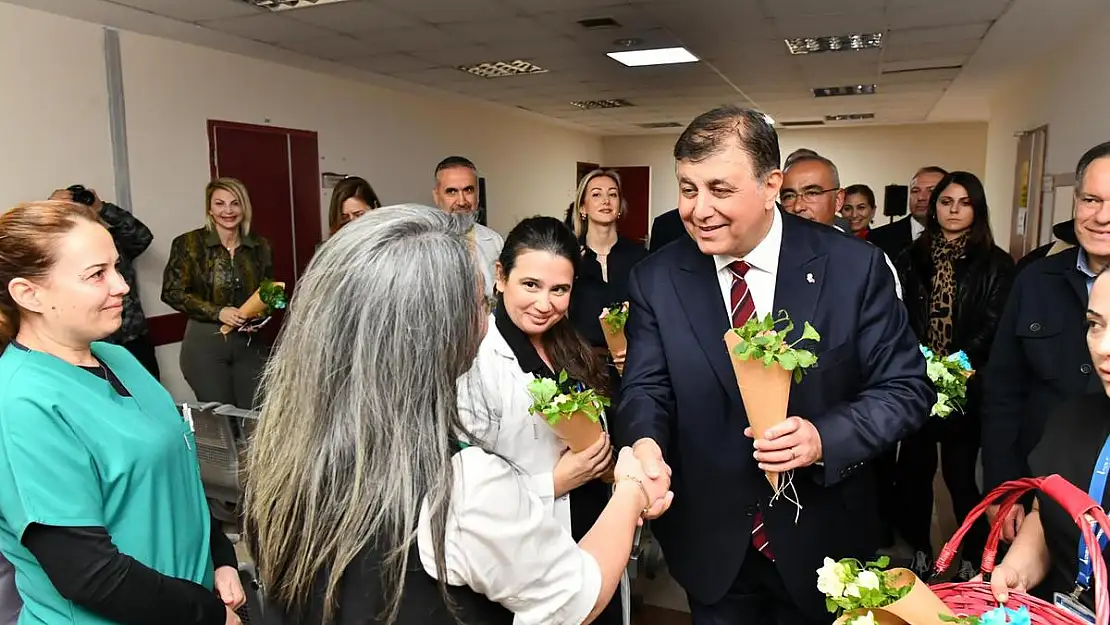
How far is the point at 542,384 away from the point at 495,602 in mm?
737

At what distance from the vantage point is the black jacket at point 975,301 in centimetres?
314

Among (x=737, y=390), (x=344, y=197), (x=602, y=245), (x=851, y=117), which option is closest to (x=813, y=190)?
(x=602, y=245)

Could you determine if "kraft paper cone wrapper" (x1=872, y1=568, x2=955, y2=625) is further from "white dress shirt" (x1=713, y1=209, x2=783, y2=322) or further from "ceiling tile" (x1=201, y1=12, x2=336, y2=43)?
"ceiling tile" (x1=201, y1=12, x2=336, y2=43)

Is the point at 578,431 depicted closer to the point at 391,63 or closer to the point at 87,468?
the point at 87,468

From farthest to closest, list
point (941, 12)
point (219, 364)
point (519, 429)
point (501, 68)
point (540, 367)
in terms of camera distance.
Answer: point (501, 68)
point (941, 12)
point (219, 364)
point (540, 367)
point (519, 429)

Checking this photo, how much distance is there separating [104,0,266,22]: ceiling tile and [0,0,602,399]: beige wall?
60cm

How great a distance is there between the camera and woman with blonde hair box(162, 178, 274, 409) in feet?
13.4

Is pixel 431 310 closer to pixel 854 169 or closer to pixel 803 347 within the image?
pixel 803 347

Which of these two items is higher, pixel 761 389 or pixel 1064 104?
pixel 1064 104

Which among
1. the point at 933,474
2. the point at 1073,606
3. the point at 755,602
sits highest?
the point at 1073,606

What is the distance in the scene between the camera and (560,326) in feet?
7.62

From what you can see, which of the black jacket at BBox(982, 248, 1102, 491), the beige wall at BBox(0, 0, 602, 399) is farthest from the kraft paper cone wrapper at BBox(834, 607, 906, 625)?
the beige wall at BBox(0, 0, 602, 399)

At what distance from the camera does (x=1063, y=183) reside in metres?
5.46

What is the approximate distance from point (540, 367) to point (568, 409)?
1.48 feet
